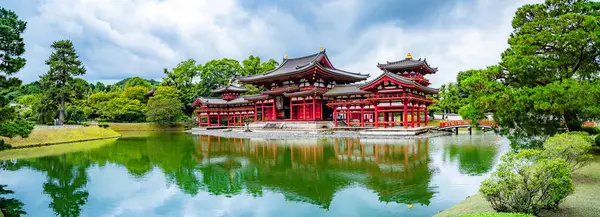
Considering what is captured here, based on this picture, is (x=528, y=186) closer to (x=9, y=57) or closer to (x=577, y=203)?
(x=577, y=203)

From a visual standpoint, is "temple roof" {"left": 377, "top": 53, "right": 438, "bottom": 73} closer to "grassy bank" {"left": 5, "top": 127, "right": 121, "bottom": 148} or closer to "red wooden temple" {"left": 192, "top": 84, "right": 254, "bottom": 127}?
"red wooden temple" {"left": 192, "top": 84, "right": 254, "bottom": 127}

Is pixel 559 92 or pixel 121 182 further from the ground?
pixel 559 92

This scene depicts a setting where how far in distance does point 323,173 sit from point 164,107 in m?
41.5

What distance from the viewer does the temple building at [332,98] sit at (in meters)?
28.8

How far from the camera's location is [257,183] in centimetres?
1089

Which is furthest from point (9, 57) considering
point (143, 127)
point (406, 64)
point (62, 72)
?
point (143, 127)

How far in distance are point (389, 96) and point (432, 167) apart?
1648 centimetres

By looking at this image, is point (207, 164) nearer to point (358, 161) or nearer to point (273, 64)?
point (358, 161)

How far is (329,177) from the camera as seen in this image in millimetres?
11406

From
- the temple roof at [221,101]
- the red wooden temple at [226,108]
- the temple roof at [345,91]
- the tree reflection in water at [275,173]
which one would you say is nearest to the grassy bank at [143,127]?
the red wooden temple at [226,108]

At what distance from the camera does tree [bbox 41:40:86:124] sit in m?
31.2

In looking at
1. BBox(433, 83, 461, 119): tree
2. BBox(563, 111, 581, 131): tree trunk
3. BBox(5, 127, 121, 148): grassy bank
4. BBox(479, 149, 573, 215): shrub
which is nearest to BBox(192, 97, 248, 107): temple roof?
BBox(5, 127, 121, 148): grassy bank

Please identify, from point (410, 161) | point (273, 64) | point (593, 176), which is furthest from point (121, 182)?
point (273, 64)

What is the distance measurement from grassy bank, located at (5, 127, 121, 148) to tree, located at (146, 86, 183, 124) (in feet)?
44.8
